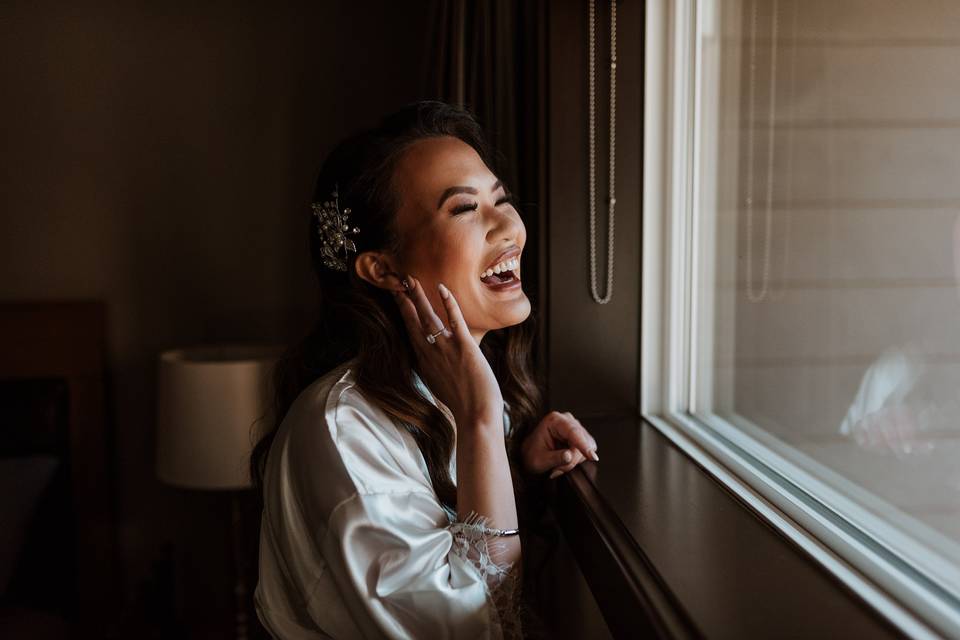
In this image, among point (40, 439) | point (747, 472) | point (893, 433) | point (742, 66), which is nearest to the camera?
point (893, 433)

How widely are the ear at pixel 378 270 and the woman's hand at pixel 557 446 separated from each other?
0.35 metres

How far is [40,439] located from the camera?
221 cm

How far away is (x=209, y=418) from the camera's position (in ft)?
6.71

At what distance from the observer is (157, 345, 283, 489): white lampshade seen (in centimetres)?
204

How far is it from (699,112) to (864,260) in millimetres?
578

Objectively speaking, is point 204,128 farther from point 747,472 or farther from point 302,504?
point 747,472

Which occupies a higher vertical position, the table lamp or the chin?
the chin

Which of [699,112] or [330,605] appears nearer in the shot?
[330,605]

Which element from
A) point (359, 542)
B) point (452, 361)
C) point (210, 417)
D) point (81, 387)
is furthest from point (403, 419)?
point (81, 387)

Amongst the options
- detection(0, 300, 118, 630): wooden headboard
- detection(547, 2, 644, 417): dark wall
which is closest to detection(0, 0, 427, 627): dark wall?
detection(0, 300, 118, 630): wooden headboard

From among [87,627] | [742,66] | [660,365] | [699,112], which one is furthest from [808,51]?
[87,627]

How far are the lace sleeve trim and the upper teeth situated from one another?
13.3 inches

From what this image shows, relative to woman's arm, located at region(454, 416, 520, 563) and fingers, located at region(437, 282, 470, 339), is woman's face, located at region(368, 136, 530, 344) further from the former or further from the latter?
woman's arm, located at region(454, 416, 520, 563)

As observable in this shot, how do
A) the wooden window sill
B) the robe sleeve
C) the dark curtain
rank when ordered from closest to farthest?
1. the wooden window sill
2. the robe sleeve
3. the dark curtain
